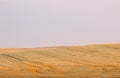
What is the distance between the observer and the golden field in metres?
20.2

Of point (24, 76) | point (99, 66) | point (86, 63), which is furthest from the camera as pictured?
point (86, 63)

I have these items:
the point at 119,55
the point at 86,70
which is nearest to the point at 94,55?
the point at 119,55

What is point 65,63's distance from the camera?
82.0 feet

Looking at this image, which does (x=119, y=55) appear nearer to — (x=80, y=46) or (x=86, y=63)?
(x=86, y=63)

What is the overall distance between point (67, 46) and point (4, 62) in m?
9.25

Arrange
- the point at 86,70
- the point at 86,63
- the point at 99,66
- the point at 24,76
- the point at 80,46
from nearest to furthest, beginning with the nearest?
the point at 24,76 → the point at 86,70 → the point at 99,66 → the point at 86,63 → the point at 80,46

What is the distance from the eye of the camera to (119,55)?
90.4 feet

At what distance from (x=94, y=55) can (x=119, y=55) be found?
1958 millimetres

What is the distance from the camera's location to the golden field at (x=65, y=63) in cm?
2017

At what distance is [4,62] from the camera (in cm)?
2500

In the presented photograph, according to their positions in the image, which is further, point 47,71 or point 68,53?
point 68,53

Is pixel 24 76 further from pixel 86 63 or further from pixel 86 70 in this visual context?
pixel 86 63

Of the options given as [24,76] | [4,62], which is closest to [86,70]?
[24,76]

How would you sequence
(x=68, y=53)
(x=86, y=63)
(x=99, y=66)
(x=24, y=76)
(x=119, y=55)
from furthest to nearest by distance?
(x=68, y=53) → (x=119, y=55) → (x=86, y=63) → (x=99, y=66) → (x=24, y=76)
